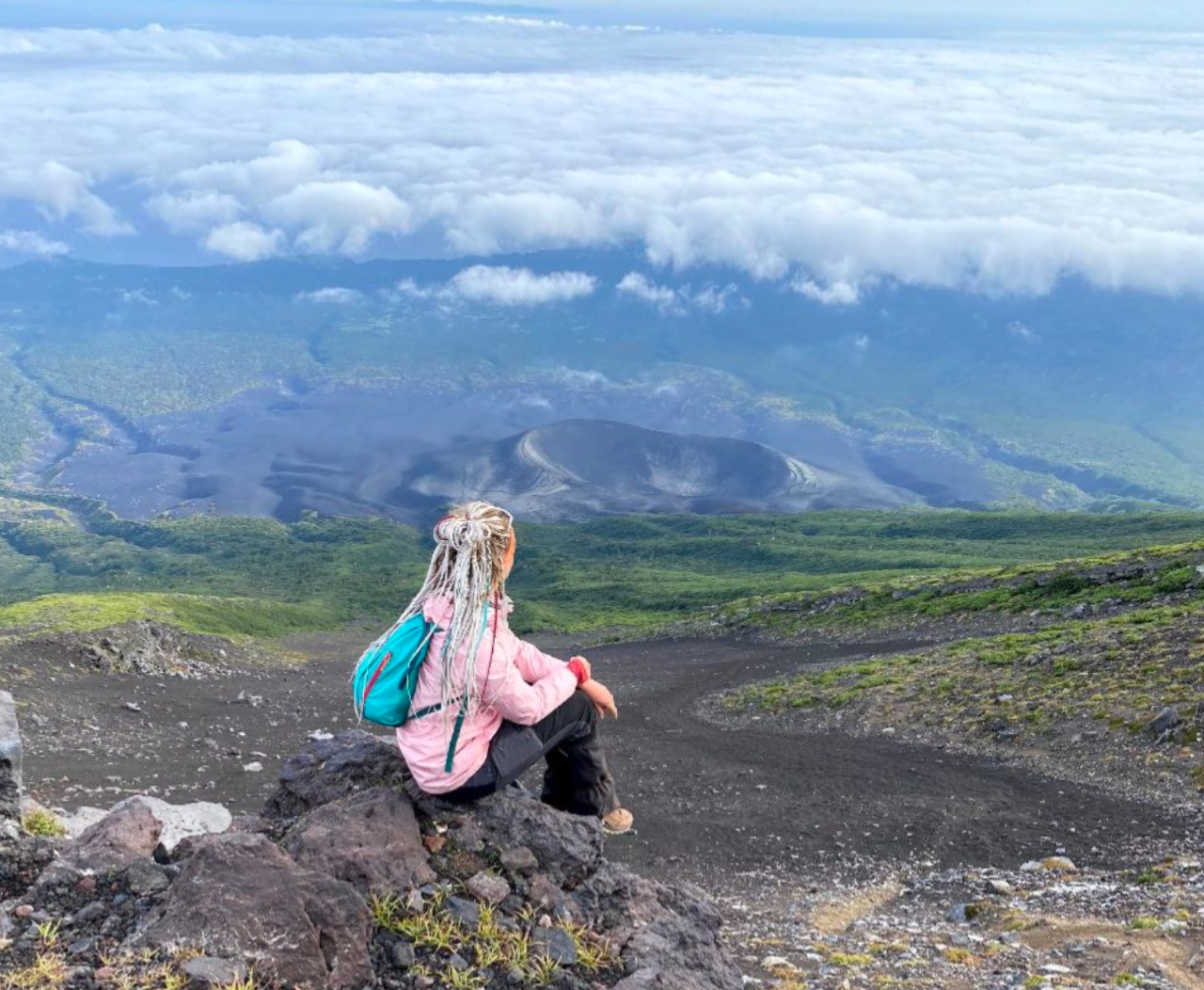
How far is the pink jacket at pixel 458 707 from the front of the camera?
1157 cm

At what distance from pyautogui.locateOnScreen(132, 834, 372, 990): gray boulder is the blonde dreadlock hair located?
2.10 m

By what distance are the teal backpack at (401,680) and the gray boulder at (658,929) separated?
6.83ft

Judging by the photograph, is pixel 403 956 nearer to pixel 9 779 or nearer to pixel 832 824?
pixel 9 779

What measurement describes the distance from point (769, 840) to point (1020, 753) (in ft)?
26.9

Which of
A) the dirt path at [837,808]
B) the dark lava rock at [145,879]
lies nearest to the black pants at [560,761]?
the dark lava rock at [145,879]

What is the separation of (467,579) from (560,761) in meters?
2.72

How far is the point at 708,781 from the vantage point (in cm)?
2788

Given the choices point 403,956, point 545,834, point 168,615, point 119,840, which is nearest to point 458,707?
point 545,834

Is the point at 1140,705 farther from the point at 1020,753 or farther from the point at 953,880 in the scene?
the point at 953,880

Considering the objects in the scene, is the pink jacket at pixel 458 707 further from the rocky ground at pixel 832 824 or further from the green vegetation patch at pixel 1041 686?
the green vegetation patch at pixel 1041 686

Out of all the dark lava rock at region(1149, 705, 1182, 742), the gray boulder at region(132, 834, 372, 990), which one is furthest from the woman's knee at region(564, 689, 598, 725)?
the dark lava rock at region(1149, 705, 1182, 742)

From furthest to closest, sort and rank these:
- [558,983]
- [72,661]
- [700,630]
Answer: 1. [700,630]
2. [72,661]
3. [558,983]

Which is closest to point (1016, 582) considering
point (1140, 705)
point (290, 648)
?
point (1140, 705)

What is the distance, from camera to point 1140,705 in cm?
2727
